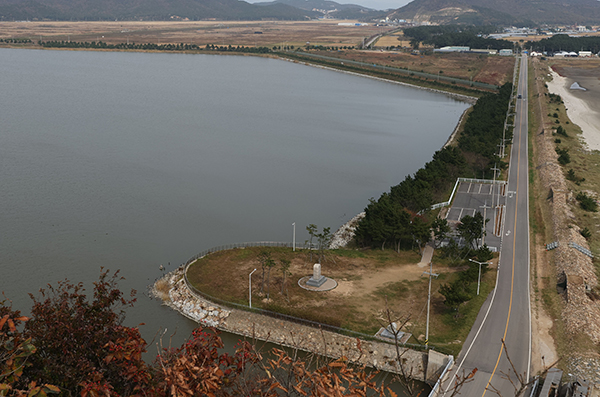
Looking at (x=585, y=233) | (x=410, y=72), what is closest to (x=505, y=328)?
(x=585, y=233)

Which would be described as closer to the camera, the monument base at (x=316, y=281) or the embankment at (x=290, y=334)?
the embankment at (x=290, y=334)

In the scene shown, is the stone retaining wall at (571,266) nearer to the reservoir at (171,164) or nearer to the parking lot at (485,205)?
the parking lot at (485,205)

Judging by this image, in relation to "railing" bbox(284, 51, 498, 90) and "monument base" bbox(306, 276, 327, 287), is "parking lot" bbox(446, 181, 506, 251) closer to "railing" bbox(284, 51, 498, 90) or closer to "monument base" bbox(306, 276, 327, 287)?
"monument base" bbox(306, 276, 327, 287)

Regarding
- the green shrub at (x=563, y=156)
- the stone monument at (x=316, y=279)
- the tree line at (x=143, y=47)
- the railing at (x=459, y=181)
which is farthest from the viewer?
the tree line at (x=143, y=47)

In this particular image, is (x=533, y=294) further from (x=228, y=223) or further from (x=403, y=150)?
(x=403, y=150)

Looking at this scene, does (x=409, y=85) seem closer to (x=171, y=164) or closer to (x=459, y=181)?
(x=459, y=181)

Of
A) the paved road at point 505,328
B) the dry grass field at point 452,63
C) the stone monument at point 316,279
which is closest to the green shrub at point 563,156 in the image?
the paved road at point 505,328
